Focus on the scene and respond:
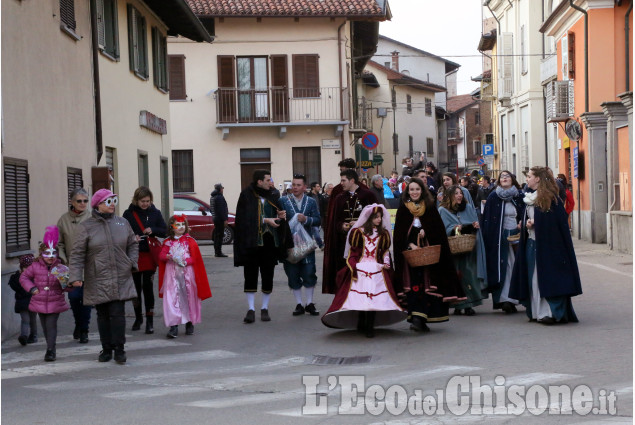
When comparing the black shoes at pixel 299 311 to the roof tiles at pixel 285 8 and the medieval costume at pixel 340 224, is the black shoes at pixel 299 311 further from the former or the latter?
the roof tiles at pixel 285 8

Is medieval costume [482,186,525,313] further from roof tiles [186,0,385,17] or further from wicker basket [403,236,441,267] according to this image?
roof tiles [186,0,385,17]

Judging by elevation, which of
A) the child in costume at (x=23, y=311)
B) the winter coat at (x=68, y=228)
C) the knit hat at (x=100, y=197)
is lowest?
the child in costume at (x=23, y=311)

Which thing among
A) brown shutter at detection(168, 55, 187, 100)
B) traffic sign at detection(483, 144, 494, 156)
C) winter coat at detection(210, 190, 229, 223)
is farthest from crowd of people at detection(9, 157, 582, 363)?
traffic sign at detection(483, 144, 494, 156)

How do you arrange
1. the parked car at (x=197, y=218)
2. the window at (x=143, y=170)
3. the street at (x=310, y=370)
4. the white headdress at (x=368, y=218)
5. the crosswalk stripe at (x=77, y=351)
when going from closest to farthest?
the street at (x=310, y=370)
the crosswalk stripe at (x=77, y=351)
the white headdress at (x=368, y=218)
the window at (x=143, y=170)
the parked car at (x=197, y=218)

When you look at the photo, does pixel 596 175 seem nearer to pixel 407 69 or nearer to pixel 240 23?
pixel 240 23

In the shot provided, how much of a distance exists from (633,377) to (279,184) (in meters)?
31.7

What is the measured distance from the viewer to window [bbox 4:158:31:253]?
12.9m

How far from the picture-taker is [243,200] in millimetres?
13641

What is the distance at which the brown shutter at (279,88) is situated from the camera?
39.4 meters

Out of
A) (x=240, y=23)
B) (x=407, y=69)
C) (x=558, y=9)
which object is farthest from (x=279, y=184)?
(x=407, y=69)

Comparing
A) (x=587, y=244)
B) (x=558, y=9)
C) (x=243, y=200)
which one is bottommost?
(x=587, y=244)

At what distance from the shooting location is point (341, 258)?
13.2m

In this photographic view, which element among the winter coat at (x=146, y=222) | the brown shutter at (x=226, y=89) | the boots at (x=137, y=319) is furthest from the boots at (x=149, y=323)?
the brown shutter at (x=226, y=89)

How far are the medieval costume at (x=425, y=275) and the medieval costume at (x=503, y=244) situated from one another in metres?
1.61
